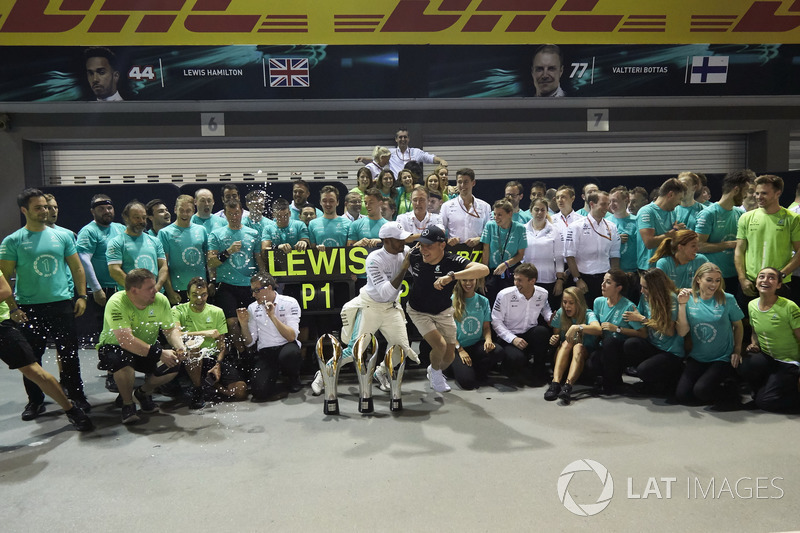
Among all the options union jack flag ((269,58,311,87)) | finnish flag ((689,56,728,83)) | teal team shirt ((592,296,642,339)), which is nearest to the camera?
teal team shirt ((592,296,642,339))

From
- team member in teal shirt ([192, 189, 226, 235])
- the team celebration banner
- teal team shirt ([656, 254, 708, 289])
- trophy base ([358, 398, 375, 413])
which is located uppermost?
the team celebration banner

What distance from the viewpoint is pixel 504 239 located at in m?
6.49

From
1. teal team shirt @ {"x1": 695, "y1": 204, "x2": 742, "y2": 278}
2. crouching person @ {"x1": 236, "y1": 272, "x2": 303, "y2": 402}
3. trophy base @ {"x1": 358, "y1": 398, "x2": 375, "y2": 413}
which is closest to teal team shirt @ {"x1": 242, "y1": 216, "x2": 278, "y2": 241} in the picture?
crouching person @ {"x1": 236, "y1": 272, "x2": 303, "y2": 402}

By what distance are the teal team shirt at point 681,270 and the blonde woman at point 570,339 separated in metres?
0.81

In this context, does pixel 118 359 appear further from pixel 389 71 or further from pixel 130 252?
pixel 389 71

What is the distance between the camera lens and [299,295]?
637 centimetres

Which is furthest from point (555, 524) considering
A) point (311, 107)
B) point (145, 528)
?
point (311, 107)

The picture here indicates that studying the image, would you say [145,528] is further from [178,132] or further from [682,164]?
[682,164]

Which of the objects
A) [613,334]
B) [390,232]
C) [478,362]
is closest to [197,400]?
[390,232]

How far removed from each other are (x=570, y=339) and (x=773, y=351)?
1.65 meters

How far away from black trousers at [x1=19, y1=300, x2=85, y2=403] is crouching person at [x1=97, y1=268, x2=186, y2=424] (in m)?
0.42

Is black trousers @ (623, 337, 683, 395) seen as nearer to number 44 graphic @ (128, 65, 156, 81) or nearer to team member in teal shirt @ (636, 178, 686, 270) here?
team member in teal shirt @ (636, 178, 686, 270)

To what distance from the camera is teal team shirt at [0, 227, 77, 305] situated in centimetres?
509

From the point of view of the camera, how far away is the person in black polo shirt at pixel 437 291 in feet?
16.3
